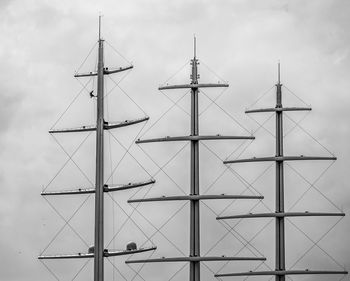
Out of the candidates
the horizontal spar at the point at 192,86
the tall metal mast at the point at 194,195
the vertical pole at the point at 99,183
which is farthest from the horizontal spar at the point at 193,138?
the vertical pole at the point at 99,183

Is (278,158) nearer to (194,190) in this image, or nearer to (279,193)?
(279,193)

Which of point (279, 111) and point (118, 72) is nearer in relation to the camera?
point (118, 72)

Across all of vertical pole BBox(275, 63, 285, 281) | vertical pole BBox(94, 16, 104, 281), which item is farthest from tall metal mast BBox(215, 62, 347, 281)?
vertical pole BBox(94, 16, 104, 281)

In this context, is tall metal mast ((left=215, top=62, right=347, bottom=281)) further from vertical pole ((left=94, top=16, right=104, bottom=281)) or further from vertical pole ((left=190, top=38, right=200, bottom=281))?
vertical pole ((left=94, top=16, right=104, bottom=281))

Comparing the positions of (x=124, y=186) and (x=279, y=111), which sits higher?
(x=279, y=111)

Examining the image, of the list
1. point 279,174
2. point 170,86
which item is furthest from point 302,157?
point 170,86

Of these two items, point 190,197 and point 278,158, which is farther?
point 278,158

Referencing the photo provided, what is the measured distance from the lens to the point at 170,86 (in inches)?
2849

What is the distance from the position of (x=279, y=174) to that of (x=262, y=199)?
317 centimetres

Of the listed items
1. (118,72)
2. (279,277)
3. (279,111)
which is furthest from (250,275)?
(118,72)

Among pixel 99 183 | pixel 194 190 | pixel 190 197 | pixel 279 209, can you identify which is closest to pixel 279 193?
pixel 279 209

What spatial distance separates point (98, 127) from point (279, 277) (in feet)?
36.8

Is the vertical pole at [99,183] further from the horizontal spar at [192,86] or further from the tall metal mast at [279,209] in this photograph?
the tall metal mast at [279,209]

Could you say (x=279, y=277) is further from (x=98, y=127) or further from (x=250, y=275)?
(x=98, y=127)
